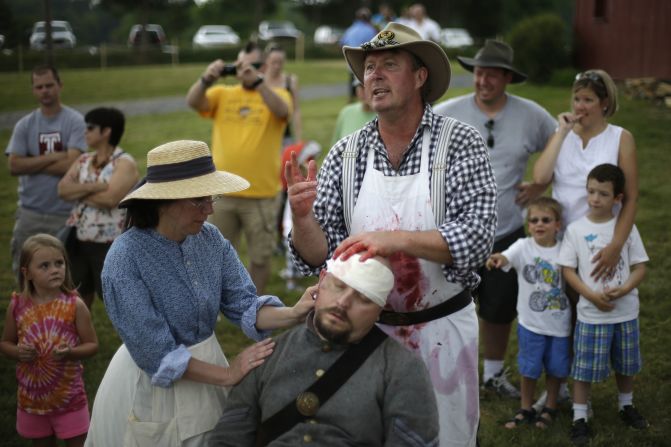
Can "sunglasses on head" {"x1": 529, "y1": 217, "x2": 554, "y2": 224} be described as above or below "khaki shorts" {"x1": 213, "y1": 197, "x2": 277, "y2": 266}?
above

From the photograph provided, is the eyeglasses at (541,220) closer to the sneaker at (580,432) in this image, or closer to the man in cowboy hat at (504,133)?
the man in cowboy hat at (504,133)

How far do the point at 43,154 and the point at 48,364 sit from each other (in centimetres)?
275

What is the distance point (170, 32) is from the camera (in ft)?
200

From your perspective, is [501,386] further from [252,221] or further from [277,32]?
[277,32]

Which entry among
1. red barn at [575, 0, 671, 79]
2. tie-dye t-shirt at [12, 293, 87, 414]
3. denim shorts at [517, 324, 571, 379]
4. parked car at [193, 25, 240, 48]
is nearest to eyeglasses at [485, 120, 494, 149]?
denim shorts at [517, 324, 571, 379]

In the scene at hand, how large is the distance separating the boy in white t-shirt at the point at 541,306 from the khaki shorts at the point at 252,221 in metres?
2.49

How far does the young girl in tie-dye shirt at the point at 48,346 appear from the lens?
4.29 m

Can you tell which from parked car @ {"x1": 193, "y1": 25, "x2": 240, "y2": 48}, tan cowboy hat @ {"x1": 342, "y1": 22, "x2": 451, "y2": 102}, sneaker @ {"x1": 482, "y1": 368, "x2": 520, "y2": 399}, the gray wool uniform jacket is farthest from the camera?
parked car @ {"x1": 193, "y1": 25, "x2": 240, "y2": 48}

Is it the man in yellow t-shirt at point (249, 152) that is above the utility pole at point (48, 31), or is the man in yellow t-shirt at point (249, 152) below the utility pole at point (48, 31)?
below

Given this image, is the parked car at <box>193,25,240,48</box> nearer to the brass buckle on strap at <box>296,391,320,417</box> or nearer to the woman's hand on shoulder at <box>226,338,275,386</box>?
the woman's hand on shoulder at <box>226,338,275,386</box>

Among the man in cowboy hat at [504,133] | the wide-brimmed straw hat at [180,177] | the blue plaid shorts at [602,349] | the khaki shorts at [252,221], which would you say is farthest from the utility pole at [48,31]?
the blue plaid shorts at [602,349]

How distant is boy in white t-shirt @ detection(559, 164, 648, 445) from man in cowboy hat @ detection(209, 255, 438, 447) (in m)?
2.54

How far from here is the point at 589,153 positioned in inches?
194

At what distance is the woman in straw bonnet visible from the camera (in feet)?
9.78
